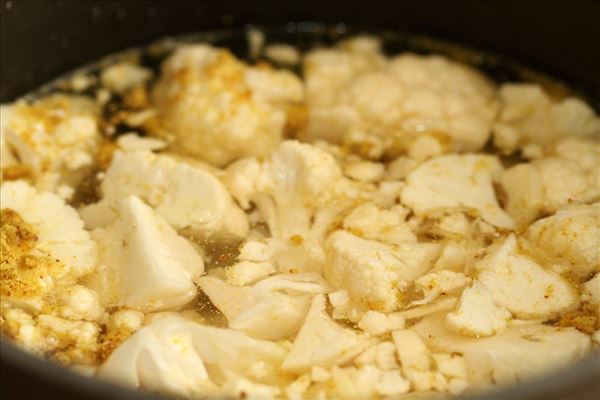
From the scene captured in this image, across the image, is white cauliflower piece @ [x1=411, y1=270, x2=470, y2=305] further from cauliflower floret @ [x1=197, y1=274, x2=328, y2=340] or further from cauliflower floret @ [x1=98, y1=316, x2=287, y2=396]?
cauliflower floret @ [x1=98, y1=316, x2=287, y2=396]

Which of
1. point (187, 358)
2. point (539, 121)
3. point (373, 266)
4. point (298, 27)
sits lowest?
point (187, 358)

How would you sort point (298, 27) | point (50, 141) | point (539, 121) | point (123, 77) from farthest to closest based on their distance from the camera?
point (298, 27) → point (123, 77) → point (539, 121) → point (50, 141)

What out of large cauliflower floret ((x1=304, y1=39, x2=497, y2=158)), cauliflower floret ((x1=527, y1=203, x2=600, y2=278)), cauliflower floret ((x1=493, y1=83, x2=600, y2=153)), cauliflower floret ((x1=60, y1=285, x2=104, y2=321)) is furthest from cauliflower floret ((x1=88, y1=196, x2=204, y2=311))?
cauliflower floret ((x1=493, y1=83, x2=600, y2=153))

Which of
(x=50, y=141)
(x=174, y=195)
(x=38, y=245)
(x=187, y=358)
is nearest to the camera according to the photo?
(x=187, y=358)

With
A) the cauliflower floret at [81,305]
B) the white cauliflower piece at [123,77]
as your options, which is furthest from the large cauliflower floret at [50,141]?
the cauliflower floret at [81,305]

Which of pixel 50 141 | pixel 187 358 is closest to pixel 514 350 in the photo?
pixel 187 358

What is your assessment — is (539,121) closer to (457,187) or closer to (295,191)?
(457,187)
